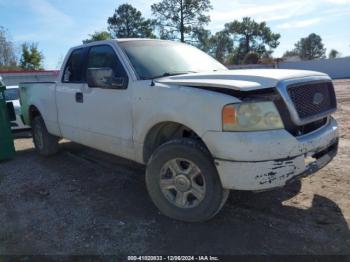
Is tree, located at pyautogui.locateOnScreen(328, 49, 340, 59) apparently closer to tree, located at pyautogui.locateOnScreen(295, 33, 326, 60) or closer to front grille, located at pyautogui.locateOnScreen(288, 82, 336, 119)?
tree, located at pyautogui.locateOnScreen(295, 33, 326, 60)

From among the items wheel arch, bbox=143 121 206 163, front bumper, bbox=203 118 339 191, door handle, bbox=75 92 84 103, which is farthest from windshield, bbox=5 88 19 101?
front bumper, bbox=203 118 339 191

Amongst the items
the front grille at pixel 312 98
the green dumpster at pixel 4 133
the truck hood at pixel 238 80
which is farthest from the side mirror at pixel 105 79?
the green dumpster at pixel 4 133

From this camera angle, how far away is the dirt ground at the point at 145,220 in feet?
11.8

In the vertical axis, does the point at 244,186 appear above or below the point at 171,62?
below

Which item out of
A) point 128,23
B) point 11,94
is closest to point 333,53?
point 128,23

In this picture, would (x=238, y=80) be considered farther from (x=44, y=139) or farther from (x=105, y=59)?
(x=44, y=139)

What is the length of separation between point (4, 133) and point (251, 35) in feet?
260

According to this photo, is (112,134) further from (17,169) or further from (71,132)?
(17,169)

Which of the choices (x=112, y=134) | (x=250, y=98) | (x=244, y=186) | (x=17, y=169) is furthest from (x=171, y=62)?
(x=17, y=169)

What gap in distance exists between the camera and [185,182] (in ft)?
13.0

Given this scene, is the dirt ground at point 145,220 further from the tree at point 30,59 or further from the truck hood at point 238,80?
the tree at point 30,59

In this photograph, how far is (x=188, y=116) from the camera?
3.79 m

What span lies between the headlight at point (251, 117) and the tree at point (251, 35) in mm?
79252

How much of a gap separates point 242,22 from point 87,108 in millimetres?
80908
